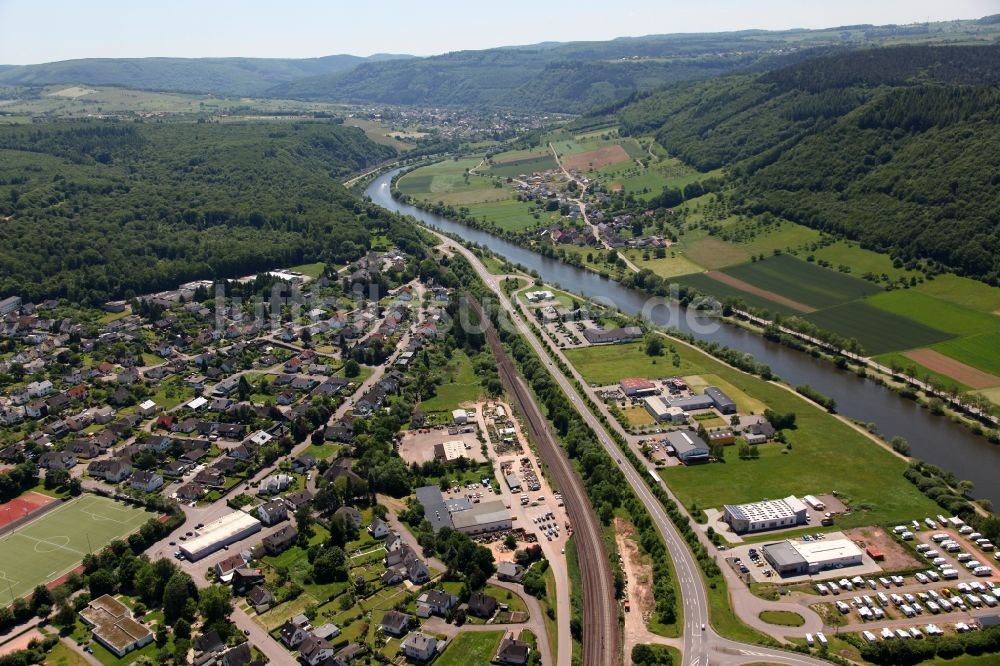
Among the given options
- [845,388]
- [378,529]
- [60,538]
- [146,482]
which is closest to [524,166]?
[845,388]

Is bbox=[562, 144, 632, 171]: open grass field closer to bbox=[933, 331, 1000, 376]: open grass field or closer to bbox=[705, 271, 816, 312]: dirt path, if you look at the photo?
bbox=[705, 271, 816, 312]: dirt path

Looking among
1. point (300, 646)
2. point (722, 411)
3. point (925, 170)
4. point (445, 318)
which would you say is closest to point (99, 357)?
point (445, 318)

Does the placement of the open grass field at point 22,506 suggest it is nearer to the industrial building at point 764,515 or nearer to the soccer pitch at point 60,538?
the soccer pitch at point 60,538

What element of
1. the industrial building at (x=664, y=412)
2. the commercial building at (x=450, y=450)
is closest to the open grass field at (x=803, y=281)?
the industrial building at (x=664, y=412)

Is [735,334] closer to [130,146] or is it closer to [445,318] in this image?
[445,318]

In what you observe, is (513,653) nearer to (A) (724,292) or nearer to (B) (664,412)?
(B) (664,412)

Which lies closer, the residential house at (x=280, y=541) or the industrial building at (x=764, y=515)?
the residential house at (x=280, y=541)
